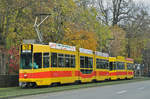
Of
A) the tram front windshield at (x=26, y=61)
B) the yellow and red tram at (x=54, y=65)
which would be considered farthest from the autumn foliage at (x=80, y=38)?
the tram front windshield at (x=26, y=61)

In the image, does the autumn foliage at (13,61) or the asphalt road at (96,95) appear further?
the autumn foliage at (13,61)

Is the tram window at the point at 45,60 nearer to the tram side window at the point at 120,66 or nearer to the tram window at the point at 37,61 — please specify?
the tram window at the point at 37,61

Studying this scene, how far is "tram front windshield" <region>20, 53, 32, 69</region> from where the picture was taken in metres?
22.7

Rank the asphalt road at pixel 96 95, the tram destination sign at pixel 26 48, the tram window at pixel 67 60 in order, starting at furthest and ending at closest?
the tram window at pixel 67 60, the tram destination sign at pixel 26 48, the asphalt road at pixel 96 95

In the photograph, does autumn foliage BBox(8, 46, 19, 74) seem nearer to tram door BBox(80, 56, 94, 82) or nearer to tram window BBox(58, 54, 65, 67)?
tram window BBox(58, 54, 65, 67)

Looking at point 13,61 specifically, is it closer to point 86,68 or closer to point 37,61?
point 37,61

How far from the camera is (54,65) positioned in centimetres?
2350

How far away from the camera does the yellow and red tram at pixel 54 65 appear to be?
22.5m

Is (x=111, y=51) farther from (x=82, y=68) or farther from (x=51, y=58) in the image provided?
(x=51, y=58)

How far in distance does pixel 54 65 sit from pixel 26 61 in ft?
7.09

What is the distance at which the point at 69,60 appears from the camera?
26.1 meters

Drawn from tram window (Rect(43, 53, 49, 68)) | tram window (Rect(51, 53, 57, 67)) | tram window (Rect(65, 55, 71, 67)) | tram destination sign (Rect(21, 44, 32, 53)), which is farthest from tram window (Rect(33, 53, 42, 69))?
tram window (Rect(65, 55, 71, 67))

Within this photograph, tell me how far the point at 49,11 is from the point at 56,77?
7.94 meters

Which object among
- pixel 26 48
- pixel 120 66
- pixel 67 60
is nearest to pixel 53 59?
pixel 26 48
